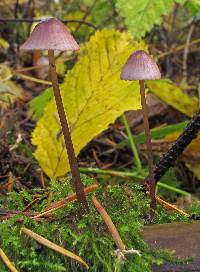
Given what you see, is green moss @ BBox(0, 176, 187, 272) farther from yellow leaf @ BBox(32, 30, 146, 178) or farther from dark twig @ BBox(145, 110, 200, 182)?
yellow leaf @ BBox(32, 30, 146, 178)

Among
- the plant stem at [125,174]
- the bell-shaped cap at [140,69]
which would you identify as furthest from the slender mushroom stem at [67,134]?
the plant stem at [125,174]

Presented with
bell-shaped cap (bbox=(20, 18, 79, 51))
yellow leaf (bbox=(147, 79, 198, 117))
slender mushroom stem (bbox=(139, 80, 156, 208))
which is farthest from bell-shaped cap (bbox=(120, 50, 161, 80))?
yellow leaf (bbox=(147, 79, 198, 117))

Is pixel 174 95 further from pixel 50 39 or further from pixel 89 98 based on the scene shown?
pixel 50 39

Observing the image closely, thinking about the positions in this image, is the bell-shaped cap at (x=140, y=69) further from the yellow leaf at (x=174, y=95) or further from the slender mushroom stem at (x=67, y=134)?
the yellow leaf at (x=174, y=95)

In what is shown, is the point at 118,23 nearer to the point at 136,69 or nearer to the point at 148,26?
the point at 148,26

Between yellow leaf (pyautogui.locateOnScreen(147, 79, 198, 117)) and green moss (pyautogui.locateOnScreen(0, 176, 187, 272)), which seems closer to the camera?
green moss (pyautogui.locateOnScreen(0, 176, 187, 272))

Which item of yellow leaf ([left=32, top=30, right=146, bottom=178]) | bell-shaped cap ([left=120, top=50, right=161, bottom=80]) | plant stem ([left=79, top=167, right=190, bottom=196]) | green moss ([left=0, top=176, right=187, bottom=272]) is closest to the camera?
green moss ([left=0, top=176, right=187, bottom=272])

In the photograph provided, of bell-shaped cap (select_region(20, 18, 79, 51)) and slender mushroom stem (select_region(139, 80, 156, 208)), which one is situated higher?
bell-shaped cap (select_region(20, 18, 79, 51))
